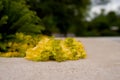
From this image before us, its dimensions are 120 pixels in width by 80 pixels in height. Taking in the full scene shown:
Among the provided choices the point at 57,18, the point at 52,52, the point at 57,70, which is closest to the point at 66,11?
the point at 57,18

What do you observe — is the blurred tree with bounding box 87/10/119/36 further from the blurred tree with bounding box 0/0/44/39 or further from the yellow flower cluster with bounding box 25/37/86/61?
the yellow flower cluster with bounding box 25/37/86/61

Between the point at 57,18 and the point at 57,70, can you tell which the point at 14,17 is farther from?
the point at 57,18

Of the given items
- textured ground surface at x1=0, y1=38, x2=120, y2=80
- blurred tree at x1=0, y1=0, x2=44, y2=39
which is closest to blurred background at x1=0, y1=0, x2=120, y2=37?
blurred tree at x1=0, y1=0, x2=44, y2=39

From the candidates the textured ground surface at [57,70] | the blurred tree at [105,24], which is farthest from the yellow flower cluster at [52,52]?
the blurred tree at [105,24]

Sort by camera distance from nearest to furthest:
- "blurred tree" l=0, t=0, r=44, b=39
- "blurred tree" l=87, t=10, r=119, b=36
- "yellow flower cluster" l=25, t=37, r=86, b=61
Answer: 1. "yellow flower cluster" l=25, t=37, r=86, b=61
2. "blurred tree" l=0, t=0, r=44, b=39
3. "blurred tree" l=87, t=10, r=119, b=36

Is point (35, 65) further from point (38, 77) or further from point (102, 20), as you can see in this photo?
point (102, 20)

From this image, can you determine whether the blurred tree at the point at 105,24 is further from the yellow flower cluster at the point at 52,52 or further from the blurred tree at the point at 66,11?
the yellow flower cluster at the point at 52,52

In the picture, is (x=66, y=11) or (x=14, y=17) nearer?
(x=14, y=17)

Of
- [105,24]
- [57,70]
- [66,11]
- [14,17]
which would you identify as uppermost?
[66,11]

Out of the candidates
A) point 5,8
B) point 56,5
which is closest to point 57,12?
point 56,5
